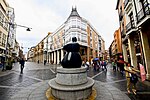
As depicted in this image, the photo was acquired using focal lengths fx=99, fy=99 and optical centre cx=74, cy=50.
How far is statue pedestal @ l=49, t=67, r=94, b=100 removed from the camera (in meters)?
4.17

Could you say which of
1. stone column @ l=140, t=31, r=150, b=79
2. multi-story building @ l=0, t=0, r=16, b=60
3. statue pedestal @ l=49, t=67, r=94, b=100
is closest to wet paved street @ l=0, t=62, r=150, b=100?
statue pedestal @ l=49, t=67, r=94, b=100

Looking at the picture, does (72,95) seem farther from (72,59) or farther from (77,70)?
Answer: (72,59)

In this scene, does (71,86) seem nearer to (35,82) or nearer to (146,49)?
(35,82)

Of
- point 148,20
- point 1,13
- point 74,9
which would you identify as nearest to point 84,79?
point 148,20

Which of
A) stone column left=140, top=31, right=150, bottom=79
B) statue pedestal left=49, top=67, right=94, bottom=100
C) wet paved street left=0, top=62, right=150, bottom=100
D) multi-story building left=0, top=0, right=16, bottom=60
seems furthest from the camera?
multi-story building left=0, top=0, right=16, bottom=60

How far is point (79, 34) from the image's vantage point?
2600 cm

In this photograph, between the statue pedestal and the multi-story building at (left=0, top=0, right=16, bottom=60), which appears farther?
the multi-story building at (left=0, top=0, right=16, bottom=60)

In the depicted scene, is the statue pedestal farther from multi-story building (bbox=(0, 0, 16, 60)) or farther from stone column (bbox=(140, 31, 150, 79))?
multi-story building (bbox=(0, 0, 16, 60))

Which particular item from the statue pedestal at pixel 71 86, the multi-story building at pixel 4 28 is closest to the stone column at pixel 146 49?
the statue pedestal at pixel 71 86

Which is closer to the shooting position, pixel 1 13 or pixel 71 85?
pixel 71 85

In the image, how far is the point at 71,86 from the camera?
15.1ft

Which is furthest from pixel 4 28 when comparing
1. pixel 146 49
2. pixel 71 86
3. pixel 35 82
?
pixel 146 49

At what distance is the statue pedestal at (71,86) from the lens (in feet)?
13.7

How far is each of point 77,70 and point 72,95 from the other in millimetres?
1188
